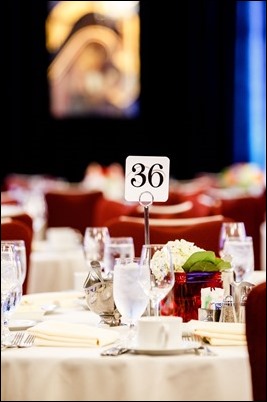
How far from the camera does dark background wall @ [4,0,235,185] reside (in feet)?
66.0

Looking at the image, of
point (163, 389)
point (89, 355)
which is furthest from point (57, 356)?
point (163, 389)

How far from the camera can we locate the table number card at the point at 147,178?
10.5 ft

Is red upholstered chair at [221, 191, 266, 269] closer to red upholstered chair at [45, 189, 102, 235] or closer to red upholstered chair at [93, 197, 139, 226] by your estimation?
red upholstered chair at [93, 197, 139, 226]

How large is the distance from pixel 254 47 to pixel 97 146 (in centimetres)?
345

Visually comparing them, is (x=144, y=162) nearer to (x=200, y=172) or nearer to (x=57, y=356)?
(x=57, y=356)

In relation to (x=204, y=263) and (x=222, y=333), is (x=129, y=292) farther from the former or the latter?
(x=204, y=263)

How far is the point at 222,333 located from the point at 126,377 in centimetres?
35

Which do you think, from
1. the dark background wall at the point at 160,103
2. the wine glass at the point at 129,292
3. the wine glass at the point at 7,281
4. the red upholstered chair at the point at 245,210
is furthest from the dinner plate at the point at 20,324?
the dark background wall at the point at 160,103

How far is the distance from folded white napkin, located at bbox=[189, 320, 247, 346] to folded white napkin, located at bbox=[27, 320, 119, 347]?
0.22m

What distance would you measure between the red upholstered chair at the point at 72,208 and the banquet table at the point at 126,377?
804 centimetres

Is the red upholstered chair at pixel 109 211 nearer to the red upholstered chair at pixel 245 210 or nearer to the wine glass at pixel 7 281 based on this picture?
the red upholstered chair at pixel 245 210

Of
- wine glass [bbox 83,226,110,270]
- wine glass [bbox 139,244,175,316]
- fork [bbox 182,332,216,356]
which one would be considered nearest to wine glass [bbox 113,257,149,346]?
wine glass [bbox 139,244,175,316]

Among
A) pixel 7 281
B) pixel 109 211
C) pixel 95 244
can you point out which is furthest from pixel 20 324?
pixel 109 211

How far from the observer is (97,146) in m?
20.7
